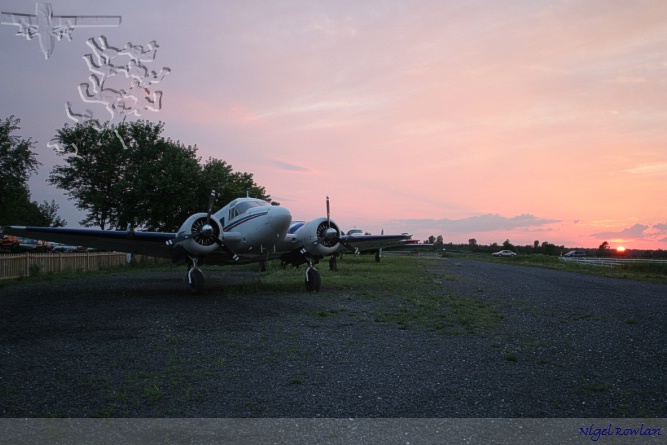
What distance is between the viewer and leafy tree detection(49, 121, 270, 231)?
4081 cm

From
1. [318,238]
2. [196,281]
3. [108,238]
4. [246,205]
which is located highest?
[246,205]

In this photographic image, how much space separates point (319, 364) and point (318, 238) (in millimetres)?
11749

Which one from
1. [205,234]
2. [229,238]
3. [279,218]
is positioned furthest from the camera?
[229,238]

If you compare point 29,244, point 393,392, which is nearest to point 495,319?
point 393,392

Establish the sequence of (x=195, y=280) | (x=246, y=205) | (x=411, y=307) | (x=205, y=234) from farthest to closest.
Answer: (x=246, y=205) < (x=195, y=280) < (x=205, y=234) < (x=411, y=307)

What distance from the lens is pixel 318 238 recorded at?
19016 millimetres

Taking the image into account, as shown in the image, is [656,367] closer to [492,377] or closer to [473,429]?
[492,377]

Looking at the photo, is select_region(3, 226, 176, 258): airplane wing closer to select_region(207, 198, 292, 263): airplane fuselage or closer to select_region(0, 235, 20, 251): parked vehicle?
select_region(207, 198, 292, 263): airplane fuselage

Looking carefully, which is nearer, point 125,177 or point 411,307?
point 411,307

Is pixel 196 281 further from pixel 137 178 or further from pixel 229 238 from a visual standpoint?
pixel 137 178

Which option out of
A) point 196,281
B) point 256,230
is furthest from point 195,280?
point 256,230

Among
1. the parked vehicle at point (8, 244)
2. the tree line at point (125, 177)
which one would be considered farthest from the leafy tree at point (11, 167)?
the parked vehicle at point (8, 244)

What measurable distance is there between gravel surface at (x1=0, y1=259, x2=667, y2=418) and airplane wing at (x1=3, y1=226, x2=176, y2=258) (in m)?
4.74

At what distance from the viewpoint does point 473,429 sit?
475 cm
